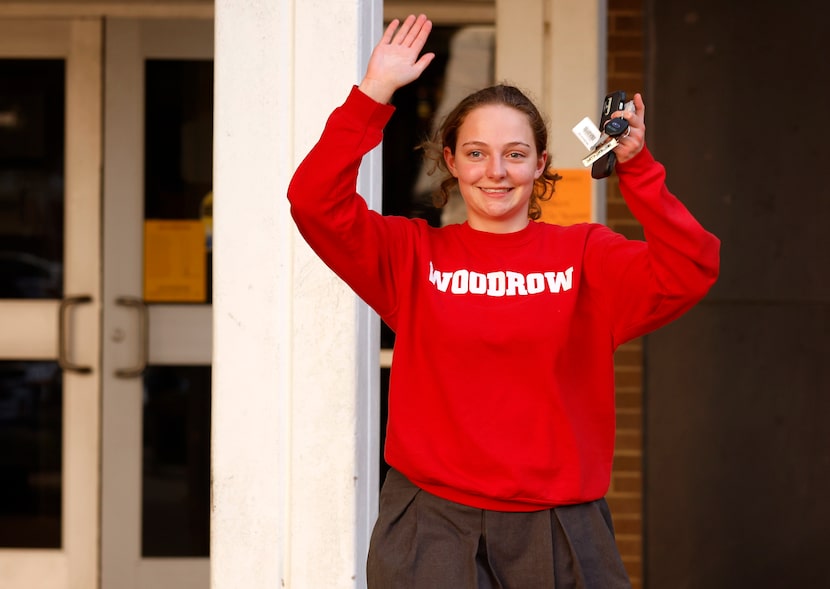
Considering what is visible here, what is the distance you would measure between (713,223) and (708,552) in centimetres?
121

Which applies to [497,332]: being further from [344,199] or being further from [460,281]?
[344,199]

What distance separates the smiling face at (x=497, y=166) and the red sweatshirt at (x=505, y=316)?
36 mm

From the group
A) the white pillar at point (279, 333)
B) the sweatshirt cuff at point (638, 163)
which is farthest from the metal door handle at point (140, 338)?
the sweatshirt cuff at point (638, 163)

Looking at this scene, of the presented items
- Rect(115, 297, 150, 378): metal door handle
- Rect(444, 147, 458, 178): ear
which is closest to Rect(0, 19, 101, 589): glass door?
Rect(115, 297, 150, 378): metal door handle

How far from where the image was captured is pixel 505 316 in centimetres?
205

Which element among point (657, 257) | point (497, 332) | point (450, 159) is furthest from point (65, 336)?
point (657, 257)

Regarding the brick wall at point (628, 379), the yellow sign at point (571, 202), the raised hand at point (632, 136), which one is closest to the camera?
the raised hand at point (632, 136)

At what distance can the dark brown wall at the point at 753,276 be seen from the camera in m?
4.12

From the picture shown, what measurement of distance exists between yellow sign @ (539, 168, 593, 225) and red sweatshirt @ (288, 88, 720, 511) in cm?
153

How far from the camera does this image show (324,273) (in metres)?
2.68

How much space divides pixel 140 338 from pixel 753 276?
7.66ft

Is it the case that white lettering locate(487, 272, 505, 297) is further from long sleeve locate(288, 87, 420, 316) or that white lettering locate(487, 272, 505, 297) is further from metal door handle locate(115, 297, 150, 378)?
metal door handle locate(115, 297, 150, 378)

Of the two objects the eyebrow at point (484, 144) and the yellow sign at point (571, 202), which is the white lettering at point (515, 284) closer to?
the eyebrow at point (484, 144)

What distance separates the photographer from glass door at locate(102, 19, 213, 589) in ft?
14.4
